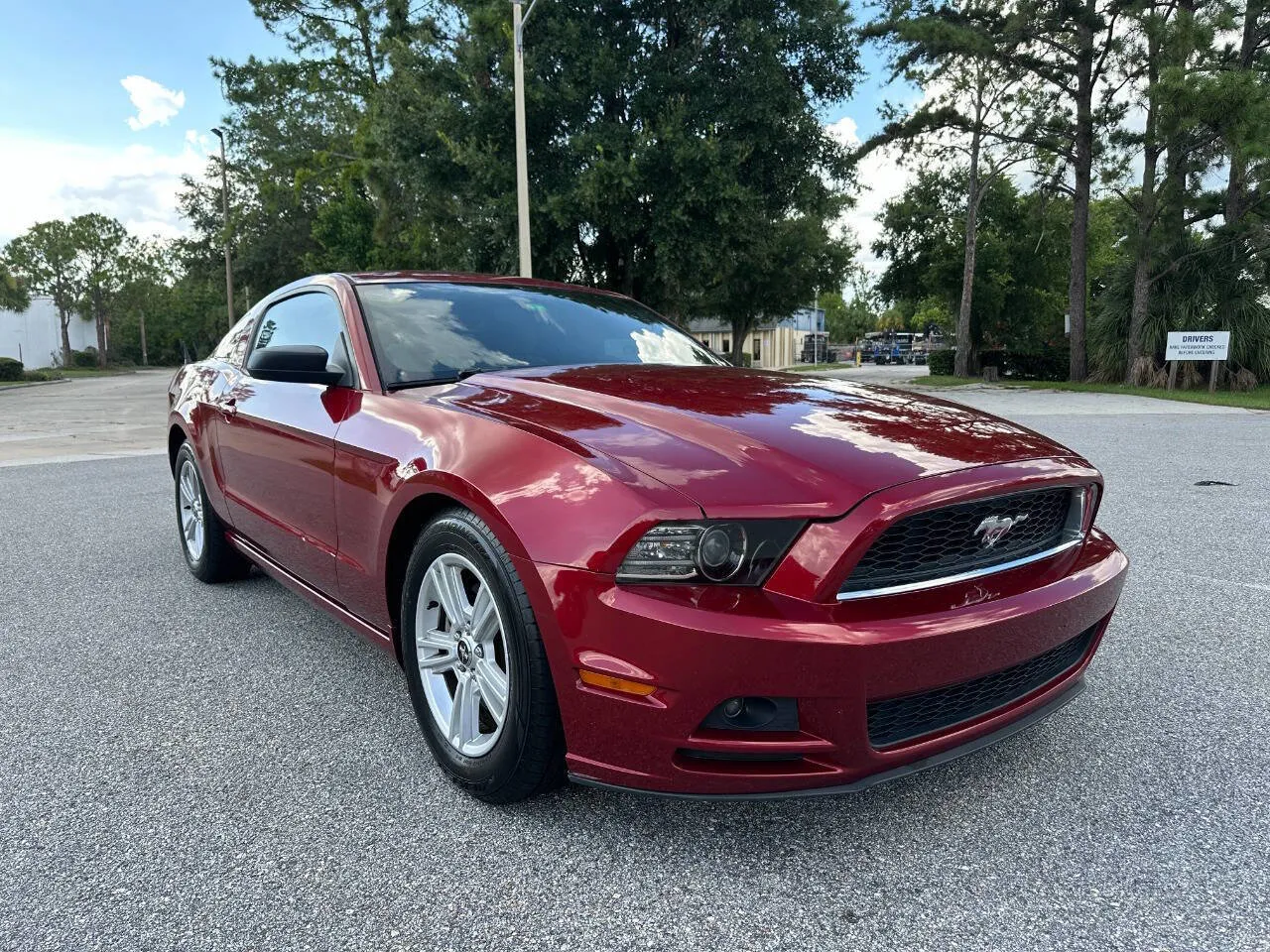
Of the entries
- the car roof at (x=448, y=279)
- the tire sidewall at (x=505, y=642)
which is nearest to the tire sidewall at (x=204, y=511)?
the car roof at (x=448, y=279)

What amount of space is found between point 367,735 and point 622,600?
1.30 metres

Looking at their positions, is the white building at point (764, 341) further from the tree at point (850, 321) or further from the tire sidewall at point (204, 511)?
the tire sidewall at point (204, 511)

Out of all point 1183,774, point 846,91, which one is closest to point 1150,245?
point 846,91

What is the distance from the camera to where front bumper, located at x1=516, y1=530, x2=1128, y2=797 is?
1.76m

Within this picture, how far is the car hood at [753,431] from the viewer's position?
1.90 meters

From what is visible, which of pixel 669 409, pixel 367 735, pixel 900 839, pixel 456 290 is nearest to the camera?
pixel 900 839

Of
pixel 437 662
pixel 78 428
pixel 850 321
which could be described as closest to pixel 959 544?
pixel 437 662

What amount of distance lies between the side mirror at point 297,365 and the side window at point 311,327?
0.08m

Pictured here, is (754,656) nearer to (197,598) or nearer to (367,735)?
(367,735)

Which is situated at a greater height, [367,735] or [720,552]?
[720,552]

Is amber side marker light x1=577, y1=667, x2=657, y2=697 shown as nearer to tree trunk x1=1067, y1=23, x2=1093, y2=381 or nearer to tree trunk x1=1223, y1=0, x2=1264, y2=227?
tree trunk x1=1223, y1=0, x2=1264, y2=227

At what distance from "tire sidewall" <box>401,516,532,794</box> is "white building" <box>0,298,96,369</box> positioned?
67.7m

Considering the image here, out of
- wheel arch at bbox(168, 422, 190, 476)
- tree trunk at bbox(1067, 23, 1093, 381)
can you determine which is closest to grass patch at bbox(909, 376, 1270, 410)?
tree trunk at bbox(1067, 23, 1093, 381)

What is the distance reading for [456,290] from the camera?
134 inches
